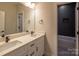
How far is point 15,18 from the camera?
2.22m

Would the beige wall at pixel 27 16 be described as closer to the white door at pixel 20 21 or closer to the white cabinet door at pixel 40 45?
the white door at pixel 20 21

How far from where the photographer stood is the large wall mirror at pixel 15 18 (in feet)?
6.65

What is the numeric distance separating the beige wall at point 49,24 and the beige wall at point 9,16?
44 cm

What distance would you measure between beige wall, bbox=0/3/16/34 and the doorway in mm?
834

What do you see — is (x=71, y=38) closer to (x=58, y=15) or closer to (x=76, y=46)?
(x=76, y=46)

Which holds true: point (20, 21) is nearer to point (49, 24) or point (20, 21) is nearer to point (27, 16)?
point (27, 16)

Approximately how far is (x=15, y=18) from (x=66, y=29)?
963 millimetres

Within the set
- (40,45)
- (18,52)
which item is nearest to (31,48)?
(40,45)

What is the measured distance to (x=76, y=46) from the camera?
2086mm

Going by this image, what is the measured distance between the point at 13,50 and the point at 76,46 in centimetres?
112

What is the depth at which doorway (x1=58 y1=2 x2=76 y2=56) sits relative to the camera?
210cm

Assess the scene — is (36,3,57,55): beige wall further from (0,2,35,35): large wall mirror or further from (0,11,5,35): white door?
(0,11,5,35): white door

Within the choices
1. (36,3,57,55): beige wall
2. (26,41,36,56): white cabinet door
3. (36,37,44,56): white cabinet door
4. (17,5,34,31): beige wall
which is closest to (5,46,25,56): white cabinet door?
(26,41,36,56): white cabinet door

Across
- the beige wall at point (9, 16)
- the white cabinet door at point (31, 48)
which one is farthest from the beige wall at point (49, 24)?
the beige wall at point (9, 16)
